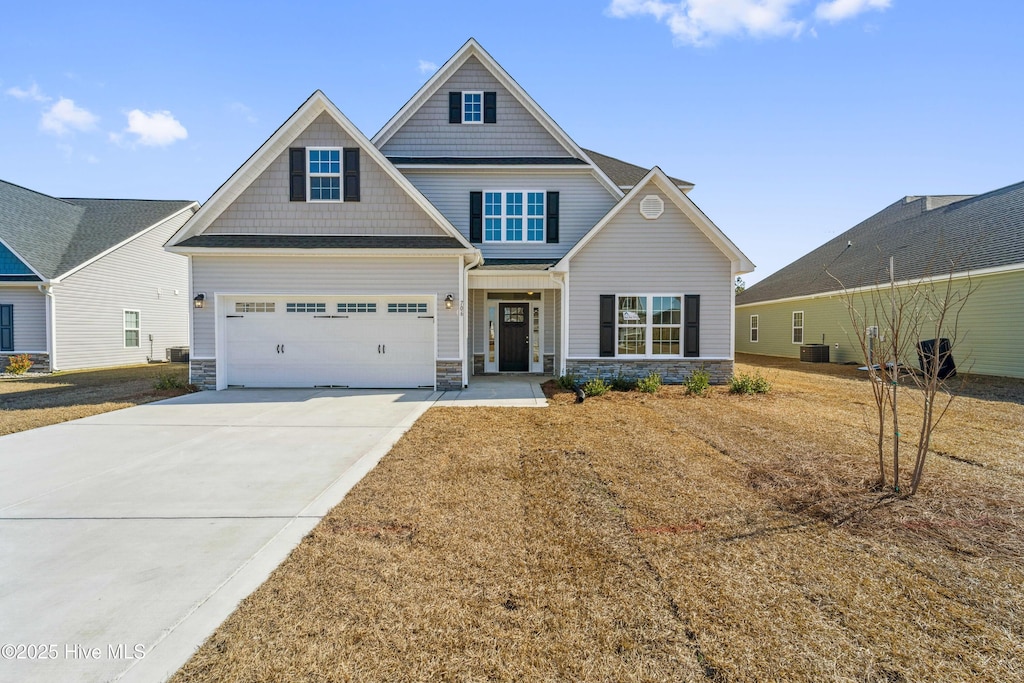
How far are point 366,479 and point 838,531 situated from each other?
4493 mm

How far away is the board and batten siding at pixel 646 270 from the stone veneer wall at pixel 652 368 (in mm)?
262

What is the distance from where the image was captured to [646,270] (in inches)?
490

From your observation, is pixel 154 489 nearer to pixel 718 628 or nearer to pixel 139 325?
pixel 718 628

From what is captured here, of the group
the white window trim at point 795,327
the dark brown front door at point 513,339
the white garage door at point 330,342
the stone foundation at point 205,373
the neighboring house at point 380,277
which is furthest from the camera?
the white window trim at point 795,327

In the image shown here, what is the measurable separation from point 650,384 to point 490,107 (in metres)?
10.0

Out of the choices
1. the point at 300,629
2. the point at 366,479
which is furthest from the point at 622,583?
the point at 366,479

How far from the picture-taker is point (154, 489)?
201 inches

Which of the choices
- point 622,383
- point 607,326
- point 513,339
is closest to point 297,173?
point 513,339

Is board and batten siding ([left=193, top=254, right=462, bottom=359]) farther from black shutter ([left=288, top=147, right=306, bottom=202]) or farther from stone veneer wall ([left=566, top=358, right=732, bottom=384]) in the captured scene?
stone veneer wall ([left=566, top=358, right=732, bottom=384])

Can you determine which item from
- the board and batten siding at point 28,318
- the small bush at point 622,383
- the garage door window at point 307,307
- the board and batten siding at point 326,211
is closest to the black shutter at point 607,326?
the small bush at point 622,383

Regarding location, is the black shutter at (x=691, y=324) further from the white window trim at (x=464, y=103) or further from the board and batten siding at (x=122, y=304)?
the board and batten siding at (x=122, y=304)

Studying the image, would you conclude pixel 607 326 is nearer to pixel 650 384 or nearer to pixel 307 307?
pixel 650 384

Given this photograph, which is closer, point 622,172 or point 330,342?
point 330,342

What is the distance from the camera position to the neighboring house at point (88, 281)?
16.4m
